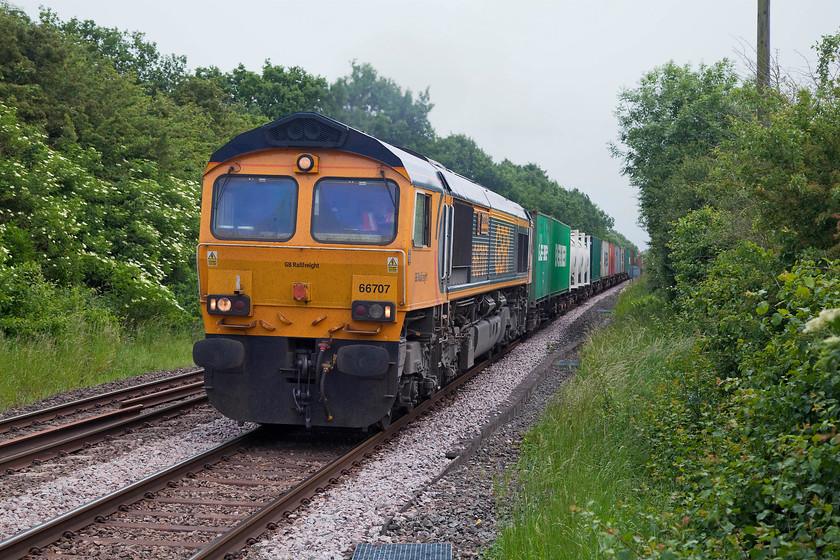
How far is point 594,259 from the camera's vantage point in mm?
37656

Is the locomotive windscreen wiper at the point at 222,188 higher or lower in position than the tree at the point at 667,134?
lower

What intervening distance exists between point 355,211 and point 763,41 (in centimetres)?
763

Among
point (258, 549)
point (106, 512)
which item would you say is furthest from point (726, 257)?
point (106, 512)

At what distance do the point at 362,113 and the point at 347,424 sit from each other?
851 inches

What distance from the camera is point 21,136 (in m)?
15.8

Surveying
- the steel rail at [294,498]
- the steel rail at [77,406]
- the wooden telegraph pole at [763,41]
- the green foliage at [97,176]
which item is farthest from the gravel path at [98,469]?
the wooden telegraph pole at [763,41]

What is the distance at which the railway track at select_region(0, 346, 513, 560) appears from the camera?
5555mm

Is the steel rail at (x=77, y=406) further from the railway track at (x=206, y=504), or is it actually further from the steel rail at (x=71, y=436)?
the railway track at (x=206, y=504)

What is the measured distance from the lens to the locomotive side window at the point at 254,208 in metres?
8.69

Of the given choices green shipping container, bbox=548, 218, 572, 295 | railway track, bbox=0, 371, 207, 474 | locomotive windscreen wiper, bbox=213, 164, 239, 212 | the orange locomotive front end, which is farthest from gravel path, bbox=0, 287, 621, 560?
green shipping container, bbox=548, 218, 572, 295

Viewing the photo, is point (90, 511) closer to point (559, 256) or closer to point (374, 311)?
point (374, 311)

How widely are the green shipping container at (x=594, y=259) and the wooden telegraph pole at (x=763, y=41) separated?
920 inches

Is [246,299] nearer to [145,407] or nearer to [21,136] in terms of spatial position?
[145,407]

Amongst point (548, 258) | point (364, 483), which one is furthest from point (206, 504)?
point (548, 258)
